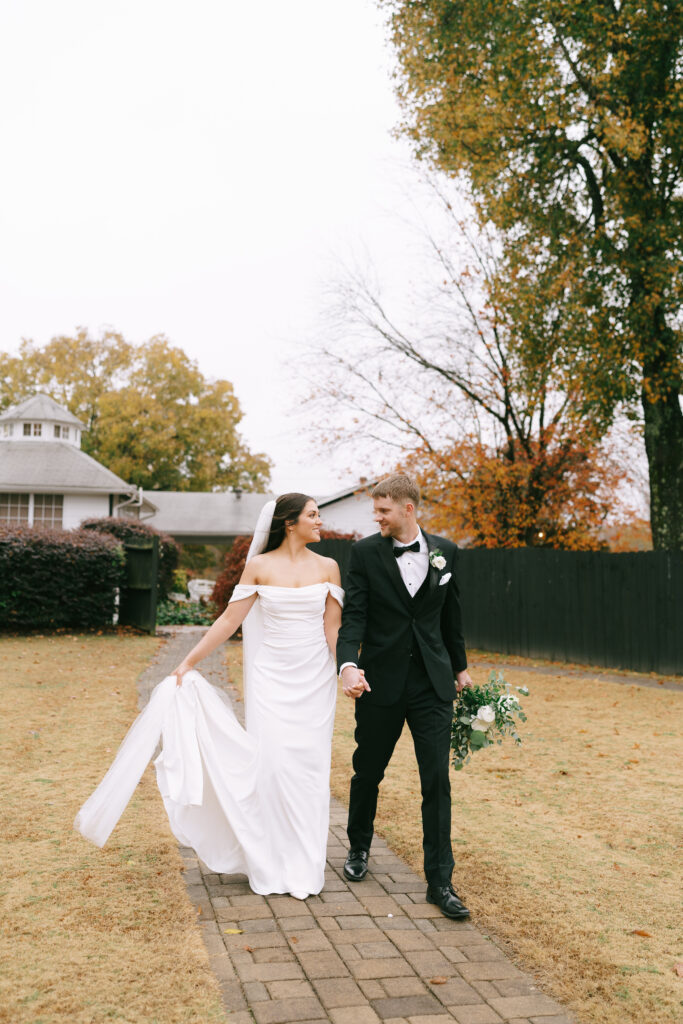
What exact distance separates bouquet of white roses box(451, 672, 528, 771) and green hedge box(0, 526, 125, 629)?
13361mm

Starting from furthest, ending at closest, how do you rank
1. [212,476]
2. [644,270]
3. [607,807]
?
1. [212,476]
2. [644,270]
3. [607,807]

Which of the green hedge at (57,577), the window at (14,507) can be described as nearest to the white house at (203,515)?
the window at (14,507)

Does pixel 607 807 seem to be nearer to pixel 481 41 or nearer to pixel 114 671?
pixel 114 671

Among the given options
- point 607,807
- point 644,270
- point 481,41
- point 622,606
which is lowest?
point 607,807

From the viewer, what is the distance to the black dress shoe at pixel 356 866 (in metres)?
5.06

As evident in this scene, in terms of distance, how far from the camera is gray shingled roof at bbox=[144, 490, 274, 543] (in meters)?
52.0

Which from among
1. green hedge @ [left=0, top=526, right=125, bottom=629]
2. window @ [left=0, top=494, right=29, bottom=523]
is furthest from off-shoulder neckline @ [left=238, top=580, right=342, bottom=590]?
window @ [left=0, top=494, right=29, bottom=523]

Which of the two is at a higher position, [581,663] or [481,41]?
[481,41]

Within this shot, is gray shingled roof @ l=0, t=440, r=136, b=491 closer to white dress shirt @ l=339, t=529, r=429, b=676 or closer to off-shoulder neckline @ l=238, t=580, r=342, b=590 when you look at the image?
off-shoulder neckline @ l=238, t=580, r=342, b=590

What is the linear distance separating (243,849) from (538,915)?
1.52 meters

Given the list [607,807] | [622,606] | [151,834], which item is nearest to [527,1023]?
[151,834]

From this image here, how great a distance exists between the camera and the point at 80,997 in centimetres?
350

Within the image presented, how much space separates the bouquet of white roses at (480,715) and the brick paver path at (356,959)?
2.66ft

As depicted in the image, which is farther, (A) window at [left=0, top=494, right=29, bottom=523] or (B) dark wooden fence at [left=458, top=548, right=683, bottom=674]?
(A) window at [left=0, top=494, right=29, bottom=523]
